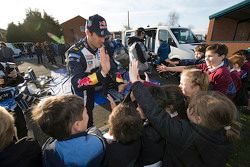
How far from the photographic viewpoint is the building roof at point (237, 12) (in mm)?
9655

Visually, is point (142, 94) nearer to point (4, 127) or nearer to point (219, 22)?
point (4, 127)

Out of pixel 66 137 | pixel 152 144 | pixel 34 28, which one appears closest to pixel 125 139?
pixel 152 144

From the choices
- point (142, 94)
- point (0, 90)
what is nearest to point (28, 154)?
point (142, 94)

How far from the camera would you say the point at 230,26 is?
12.1 m

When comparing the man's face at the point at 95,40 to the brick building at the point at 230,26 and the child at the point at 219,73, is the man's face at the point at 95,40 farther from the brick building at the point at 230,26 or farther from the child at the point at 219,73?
the brick building at the point at 230,26

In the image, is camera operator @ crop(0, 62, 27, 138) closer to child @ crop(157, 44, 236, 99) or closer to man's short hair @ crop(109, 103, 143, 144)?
man's short hair @ crop(109, 103, 143, 144)

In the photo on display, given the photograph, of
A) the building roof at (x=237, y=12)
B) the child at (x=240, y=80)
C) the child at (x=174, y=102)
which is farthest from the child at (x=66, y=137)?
the building roof at (x=237, y=12)

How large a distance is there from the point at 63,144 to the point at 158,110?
0.79 metres

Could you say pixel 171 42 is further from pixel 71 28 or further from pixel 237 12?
pixel 71 28

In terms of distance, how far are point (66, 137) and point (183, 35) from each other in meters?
10.1

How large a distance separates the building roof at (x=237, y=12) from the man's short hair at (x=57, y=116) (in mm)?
10414

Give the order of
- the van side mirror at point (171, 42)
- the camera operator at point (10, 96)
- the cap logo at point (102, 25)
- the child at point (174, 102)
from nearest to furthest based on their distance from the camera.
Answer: the child at point (174, 102) → the cap logo at point (102, 25) → the camera operator at point (10, 96) → the van side mirror at point (171, 42)

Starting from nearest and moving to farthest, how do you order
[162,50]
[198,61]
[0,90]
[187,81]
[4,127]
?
[4,127] < [187,81] < [0,90] < [198,61] < [162,50]

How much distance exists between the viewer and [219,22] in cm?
1172
